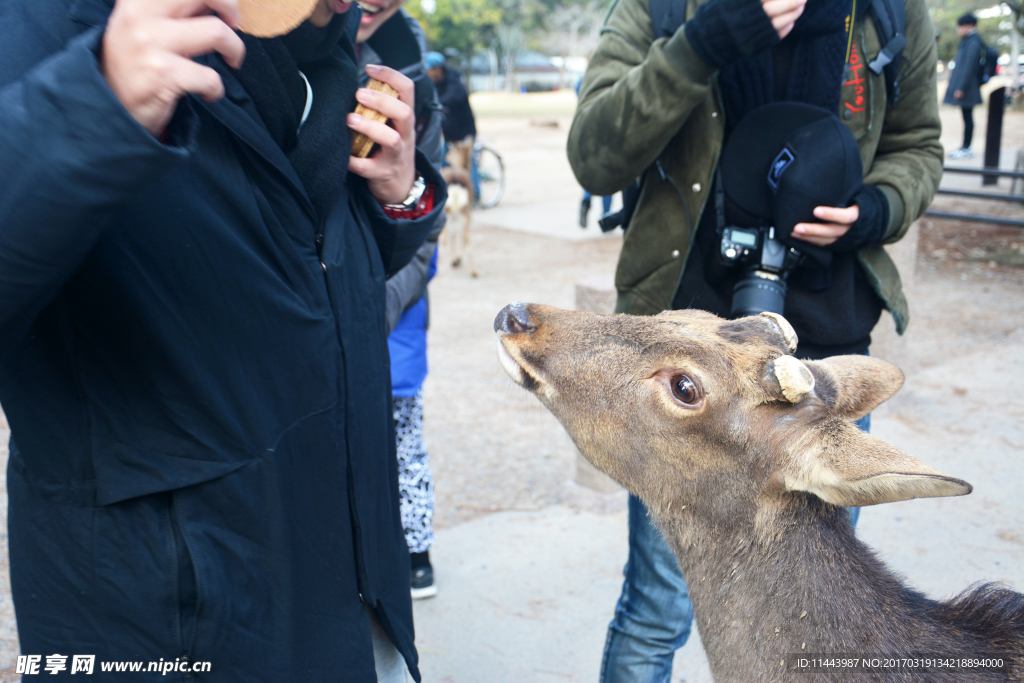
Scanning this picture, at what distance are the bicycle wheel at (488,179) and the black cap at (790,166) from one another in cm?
1413

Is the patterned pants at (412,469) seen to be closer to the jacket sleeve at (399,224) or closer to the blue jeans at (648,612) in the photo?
the blue jeans at (648,612)

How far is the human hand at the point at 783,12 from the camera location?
239 cm

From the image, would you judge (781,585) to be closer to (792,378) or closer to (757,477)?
(757,477)

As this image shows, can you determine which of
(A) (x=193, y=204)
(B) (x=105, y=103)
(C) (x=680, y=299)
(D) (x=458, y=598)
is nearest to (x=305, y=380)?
(A) (x=193, y=204)

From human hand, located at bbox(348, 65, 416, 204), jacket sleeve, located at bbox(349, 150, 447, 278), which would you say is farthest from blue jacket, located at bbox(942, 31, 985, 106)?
human hand, located at bbox(348, 65, 416, 204)

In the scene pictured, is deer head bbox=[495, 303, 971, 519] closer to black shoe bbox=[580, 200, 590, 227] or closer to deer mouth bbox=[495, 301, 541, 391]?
deer mouth bbox=[495, 301, 541, 391]

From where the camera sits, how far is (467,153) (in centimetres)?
1393

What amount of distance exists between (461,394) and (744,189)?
4.93 meters

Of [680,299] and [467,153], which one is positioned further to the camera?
[467,153]

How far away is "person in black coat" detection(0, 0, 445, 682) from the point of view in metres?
1.23

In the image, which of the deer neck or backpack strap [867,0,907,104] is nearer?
the deer neck

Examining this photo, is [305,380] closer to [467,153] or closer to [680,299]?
[680,299]


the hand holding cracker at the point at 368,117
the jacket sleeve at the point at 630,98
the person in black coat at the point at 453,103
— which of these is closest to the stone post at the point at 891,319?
the jacket sleeve at the point at 630,98

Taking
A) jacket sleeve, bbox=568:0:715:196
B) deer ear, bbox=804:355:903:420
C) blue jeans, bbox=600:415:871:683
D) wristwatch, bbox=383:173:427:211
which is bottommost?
blue jeans, bbox=600:415:871:683
